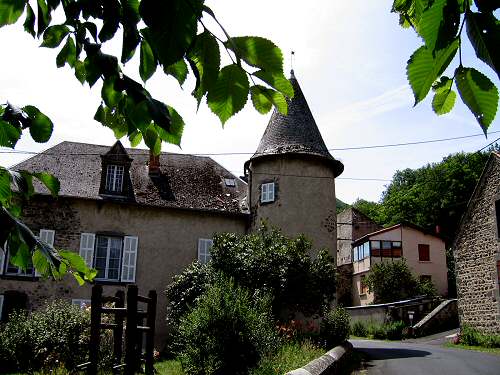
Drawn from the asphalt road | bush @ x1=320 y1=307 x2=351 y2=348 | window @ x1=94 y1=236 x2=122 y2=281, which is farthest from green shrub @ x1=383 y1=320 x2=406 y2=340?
window @ x1=94 y1=236 x2=122 y2=281

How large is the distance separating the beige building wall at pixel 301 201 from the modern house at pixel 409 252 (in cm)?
1931

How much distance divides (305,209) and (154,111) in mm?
18441

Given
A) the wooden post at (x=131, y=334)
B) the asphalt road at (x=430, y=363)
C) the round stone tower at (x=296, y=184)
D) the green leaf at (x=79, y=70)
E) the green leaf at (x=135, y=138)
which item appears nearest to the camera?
the green leaf at (x=79, y=70)

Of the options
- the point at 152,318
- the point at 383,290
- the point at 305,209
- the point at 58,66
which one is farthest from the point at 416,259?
the point at 58,66

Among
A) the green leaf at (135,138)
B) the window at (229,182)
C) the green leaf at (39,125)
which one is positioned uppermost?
the window at (229,182)

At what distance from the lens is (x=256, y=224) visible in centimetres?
2020

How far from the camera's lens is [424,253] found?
38750 mm

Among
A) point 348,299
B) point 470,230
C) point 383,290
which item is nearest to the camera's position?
point 470,230

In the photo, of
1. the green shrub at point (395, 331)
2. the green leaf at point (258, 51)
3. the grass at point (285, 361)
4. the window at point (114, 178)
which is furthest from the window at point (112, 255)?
the green leaf at point (258, 51)

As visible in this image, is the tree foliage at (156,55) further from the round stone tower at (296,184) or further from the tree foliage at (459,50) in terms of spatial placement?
the round stone tower at (296,184)

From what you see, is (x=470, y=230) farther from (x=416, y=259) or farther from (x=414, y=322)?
(x=416, y=259)

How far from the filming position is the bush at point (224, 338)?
9.02 m

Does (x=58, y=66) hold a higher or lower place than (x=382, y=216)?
lower

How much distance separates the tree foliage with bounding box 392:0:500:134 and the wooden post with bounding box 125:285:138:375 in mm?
8127
